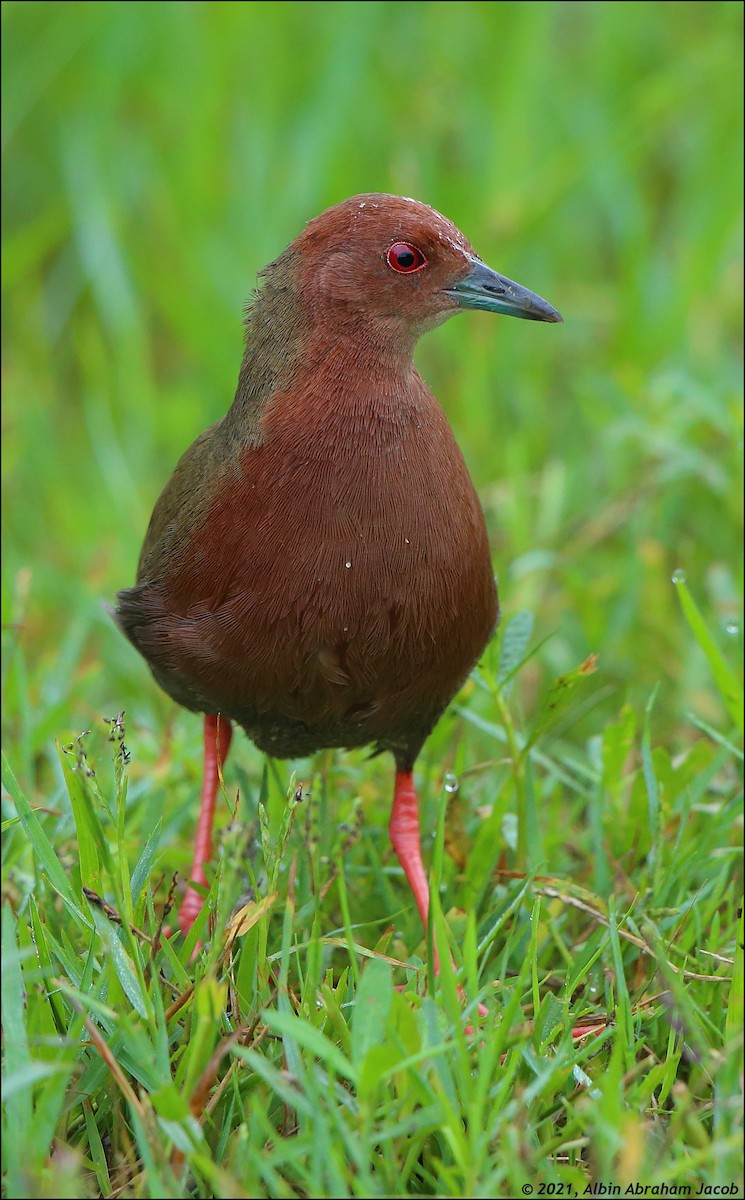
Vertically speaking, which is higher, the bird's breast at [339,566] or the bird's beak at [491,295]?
the bird's beak at [491,295]

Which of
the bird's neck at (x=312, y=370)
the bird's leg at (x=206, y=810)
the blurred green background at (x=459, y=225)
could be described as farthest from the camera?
the blurred green background at (x=459, y=225)

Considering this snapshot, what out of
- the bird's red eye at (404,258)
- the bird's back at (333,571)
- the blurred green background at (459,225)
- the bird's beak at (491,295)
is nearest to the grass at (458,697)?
the blurred green background at (459,225)

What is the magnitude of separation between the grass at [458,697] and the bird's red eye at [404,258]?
3.01 ft

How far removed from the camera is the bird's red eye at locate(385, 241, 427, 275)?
3301 millimetres

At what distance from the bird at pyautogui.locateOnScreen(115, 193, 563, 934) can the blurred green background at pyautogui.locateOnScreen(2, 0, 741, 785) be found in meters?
1.56

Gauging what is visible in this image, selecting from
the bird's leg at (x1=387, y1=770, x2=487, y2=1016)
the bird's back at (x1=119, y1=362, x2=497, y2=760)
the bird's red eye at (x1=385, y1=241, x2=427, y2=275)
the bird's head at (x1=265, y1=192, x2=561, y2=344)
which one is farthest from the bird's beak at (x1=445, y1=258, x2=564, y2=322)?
the bird's leg at (x1=387, y1=770, x2=487, y2=1016)

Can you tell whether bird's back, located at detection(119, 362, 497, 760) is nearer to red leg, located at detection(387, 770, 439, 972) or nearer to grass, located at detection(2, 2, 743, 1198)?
grass, located at detection(2, 2, 743, 1198)

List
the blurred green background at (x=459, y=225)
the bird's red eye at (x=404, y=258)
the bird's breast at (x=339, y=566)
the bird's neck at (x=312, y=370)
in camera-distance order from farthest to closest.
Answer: the blurred green background at (x=459, y=225)
the bird's red eye at (x=404, y=258)
the bird's neck at (x=312, y=370)
the bird's breast at (x=339, y=566)

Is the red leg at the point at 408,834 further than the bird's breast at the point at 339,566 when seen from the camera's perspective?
Yes

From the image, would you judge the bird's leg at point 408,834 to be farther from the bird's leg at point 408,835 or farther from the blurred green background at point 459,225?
the blurred green background at point 459,225

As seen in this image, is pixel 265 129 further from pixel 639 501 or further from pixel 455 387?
pixel 639 501

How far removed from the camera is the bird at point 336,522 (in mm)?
3059

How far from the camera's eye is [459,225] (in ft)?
21.2

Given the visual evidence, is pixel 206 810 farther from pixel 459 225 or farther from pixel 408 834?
pixel 459 225
